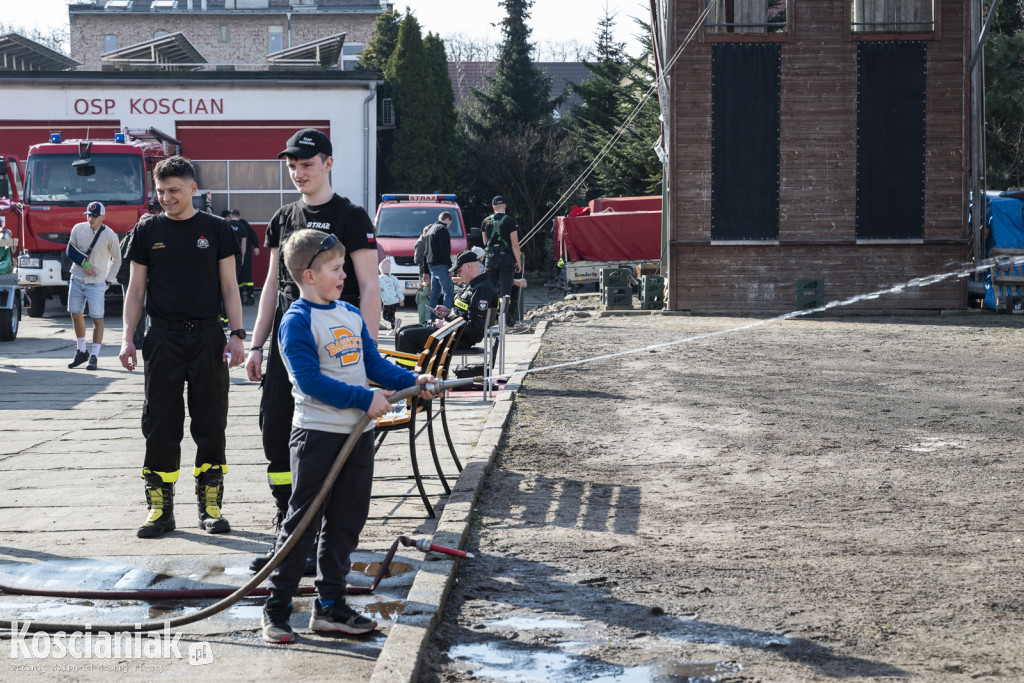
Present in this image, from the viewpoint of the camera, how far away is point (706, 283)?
20688mm

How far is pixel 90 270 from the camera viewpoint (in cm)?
1375

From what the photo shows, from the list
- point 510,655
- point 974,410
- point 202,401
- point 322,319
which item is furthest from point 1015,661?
point 974,410

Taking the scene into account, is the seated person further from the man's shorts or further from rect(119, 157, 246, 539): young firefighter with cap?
the man's shorts

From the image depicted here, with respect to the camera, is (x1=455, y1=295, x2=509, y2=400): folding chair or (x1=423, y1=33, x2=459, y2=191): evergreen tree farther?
(x1=423, y1=33, x2=459, y2=191): evergreen tree

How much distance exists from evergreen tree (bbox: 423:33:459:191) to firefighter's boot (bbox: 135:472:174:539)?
120 ft

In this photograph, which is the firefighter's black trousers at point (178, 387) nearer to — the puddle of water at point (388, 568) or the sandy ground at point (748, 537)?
the puddle of water at point (388, 568)

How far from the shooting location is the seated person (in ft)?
33.1

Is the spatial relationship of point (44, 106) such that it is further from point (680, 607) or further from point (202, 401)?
point (680, 607)

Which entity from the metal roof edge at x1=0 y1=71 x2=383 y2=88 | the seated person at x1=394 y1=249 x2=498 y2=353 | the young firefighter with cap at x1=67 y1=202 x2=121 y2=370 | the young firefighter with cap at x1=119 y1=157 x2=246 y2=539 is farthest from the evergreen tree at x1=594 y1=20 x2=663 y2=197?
the young firefighter with cap at x1=119 y1=157 x2=246 y2=539

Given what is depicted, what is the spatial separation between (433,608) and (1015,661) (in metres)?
2.14

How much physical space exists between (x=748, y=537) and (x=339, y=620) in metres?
2.28

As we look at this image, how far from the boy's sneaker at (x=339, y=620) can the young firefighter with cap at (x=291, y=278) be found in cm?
83

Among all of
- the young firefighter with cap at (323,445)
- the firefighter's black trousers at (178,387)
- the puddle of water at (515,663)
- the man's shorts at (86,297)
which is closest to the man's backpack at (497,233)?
the man's shorts at (86,297)

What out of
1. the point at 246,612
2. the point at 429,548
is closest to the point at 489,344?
the point at 429,548
